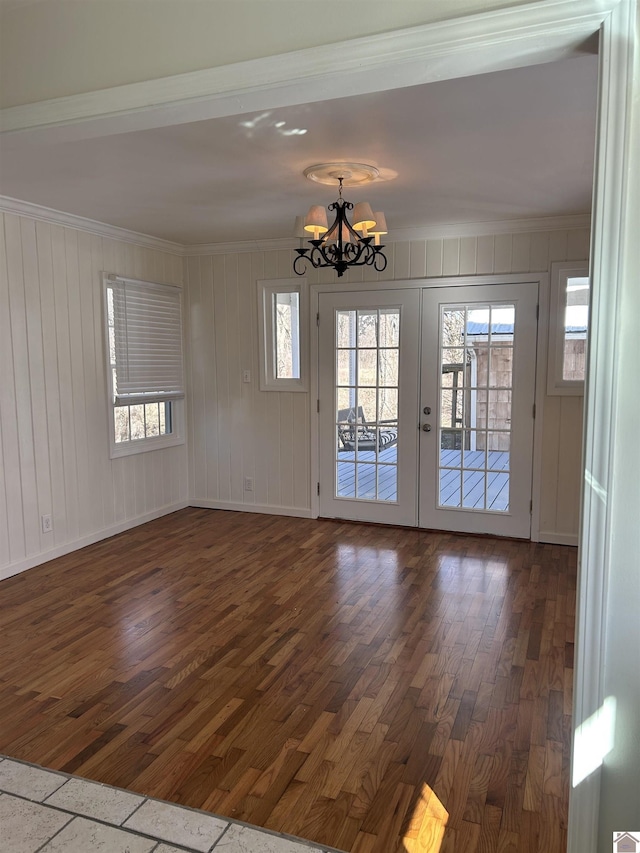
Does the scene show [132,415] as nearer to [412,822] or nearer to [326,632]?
[326,632]

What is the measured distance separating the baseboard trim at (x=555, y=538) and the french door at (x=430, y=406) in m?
0.13

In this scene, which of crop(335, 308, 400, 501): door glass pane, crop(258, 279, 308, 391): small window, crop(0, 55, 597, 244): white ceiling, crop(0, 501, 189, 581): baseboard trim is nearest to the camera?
crop(0, 55, 597, 244): white ceiling

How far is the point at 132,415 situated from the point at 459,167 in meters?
3.41

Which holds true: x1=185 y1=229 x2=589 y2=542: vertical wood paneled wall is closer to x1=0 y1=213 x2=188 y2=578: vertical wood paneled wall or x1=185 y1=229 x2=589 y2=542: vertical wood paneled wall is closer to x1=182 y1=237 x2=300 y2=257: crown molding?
x1=182 y1=237 x2=300 y2=257: crown molding

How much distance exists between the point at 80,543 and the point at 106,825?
120 inches

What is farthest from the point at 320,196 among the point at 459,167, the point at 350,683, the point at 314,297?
the point at 350,683

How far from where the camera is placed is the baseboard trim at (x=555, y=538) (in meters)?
4.86

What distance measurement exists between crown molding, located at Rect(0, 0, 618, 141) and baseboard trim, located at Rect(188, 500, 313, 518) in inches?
158

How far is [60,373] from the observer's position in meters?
4.52

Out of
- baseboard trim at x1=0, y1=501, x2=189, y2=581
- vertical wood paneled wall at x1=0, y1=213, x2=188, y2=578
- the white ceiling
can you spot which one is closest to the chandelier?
the white ceiling

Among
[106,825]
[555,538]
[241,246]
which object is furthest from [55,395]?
[555,538]

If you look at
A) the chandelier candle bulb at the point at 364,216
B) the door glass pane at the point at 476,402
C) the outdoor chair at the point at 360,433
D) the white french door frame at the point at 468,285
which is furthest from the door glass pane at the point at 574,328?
the chandelier candle bulb at the point at 364,216

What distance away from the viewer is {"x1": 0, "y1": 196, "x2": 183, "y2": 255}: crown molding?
4.05 meters

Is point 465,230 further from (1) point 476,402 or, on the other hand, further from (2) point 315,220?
(2) point 315,220
